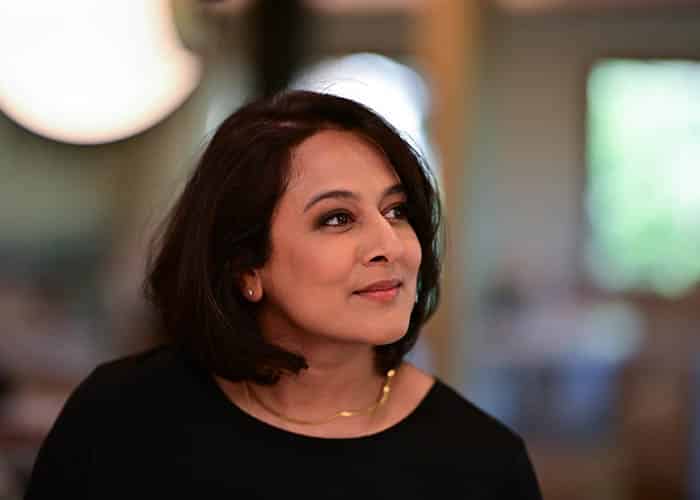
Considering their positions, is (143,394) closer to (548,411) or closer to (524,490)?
(524,490)

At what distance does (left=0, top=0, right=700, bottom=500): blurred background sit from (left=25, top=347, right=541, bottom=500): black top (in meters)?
0.54

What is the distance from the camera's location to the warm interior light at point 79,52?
2.12m

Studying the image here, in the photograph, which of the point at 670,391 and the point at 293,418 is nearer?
the point at 293,418

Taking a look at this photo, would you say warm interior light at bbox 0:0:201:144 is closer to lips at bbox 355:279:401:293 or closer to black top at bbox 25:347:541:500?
black top at bbox 25:347:541:500

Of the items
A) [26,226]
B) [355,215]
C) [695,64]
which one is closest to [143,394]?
[355,215]

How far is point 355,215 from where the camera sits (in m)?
1.19

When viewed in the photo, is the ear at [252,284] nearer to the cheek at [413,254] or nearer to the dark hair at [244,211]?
the dark hair at [244,211]

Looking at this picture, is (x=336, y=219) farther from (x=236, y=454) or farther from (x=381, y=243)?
(x=236, y=454)

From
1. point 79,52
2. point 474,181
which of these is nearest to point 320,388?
point 79,52

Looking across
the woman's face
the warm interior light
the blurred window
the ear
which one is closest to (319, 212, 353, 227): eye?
the woman's face

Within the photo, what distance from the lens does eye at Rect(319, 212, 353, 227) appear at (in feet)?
3.91

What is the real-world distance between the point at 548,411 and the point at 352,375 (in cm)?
221

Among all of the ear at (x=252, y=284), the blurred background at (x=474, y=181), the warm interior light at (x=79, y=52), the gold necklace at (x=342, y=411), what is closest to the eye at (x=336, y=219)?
the ear at (x=252, y=284)

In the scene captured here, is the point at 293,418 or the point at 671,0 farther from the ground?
the point at 671,0
